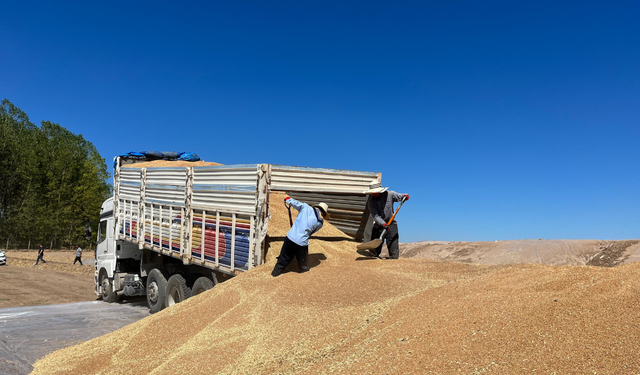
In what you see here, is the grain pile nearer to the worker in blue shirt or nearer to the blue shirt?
the worker in blue shirt

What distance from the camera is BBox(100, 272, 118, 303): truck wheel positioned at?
12.9 meters

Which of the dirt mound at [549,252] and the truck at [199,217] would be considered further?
the dirt mound at [549,252]

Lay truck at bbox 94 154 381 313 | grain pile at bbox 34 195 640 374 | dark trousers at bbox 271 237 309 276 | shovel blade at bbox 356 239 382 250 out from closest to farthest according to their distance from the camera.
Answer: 1. grain pile at bbox 34 195 640 374
2. dark trousers at bbox 271 237 309 276
3. truck at bbox 94 154 381 313
4. shovel blade at bbox 356 239 382 250

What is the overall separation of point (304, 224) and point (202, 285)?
2736mm

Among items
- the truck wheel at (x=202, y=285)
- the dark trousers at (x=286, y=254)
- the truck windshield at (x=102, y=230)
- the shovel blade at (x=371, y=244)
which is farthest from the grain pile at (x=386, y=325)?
the truck windshield at (x=102, y=230)

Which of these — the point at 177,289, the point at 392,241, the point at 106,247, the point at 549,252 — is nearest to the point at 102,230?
the point at 106,247

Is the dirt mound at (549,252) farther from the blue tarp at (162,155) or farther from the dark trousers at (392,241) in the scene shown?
the blue tarp at (162,155)

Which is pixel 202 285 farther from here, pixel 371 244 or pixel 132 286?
pixel 132 286

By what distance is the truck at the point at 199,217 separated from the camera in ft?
23.9

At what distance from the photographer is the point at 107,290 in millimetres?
13086

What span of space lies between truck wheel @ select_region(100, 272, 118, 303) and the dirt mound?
11.5 meters

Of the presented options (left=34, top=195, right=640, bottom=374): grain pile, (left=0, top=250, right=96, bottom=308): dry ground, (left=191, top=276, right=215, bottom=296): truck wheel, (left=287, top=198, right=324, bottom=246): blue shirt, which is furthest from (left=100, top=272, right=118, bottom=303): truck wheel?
(left=287, top=198, right=324, bottom=246): blue shirt

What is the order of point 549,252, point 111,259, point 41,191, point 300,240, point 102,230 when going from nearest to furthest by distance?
point 300,240
point 111,259
point 102,230
point 549,252
point 41,191

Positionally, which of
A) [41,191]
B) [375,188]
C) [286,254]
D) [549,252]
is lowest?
[549,252]
